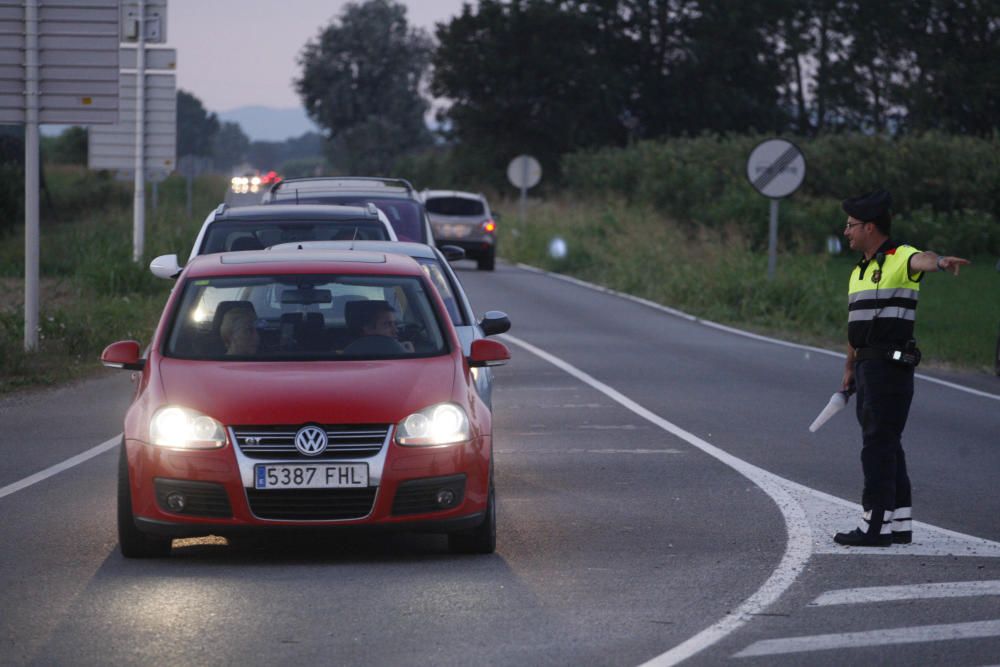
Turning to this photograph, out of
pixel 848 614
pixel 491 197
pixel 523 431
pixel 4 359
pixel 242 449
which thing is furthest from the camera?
pixel 491 197

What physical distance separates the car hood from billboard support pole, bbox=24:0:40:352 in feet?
37.8

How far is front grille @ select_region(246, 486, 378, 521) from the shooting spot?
27.4 feet

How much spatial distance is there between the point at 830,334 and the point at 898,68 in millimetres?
70019

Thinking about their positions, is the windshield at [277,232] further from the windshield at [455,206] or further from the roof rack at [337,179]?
the windshield at [455,206]

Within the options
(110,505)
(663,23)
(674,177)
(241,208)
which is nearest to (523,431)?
(241,208)

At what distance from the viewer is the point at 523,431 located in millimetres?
14000

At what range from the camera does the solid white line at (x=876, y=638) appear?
6875 mm

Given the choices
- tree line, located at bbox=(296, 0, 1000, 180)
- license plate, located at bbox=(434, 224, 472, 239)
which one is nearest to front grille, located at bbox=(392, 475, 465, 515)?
license plate, located at bbox=(434, 224, 472, 239)

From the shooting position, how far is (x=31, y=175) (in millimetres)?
20734

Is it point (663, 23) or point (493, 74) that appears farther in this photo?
point (663, 23)

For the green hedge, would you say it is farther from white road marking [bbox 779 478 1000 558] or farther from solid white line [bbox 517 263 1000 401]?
white road marking [bbox 779 478 1000 558]

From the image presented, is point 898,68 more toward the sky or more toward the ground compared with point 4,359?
more toward the sky

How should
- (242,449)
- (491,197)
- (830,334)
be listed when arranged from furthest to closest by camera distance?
(491,197) → (830,334) → (242,449)

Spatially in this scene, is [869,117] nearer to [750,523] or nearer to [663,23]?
[663,23]
